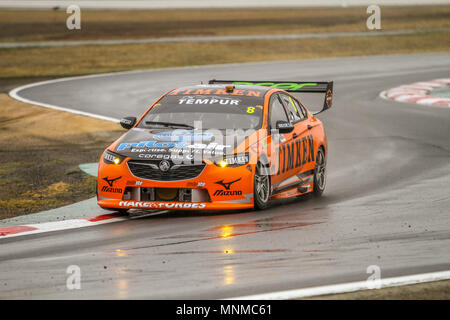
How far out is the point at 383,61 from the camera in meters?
34.9

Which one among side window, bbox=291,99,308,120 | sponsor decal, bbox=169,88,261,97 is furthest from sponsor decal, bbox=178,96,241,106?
side window, bbox=291,99,308,120

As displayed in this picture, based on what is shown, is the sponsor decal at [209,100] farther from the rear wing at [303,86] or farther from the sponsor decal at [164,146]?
the rear wing at [303,86]

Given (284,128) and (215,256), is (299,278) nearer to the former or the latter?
(215,256)

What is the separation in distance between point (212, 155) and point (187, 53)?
94.3 ft

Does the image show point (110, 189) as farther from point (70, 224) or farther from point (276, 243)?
point (276, 243)

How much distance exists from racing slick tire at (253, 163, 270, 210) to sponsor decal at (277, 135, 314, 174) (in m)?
0.41

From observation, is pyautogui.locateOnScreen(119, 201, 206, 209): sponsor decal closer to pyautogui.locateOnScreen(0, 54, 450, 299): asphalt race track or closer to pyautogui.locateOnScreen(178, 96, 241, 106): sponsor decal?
pyautogui.locateOnScreen(0, 54, 450, 299): asphalt race track

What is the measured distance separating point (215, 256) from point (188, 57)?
29509mm

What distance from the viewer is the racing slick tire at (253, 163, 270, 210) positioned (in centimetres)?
977

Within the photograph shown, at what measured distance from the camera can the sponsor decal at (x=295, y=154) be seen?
413 inches

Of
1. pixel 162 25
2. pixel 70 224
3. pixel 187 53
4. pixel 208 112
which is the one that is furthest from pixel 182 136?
pixel 162 25

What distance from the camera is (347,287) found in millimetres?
6496

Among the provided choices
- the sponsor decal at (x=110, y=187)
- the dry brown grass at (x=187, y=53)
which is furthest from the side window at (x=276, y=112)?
the dry brown grass at (x=187, y=53)
